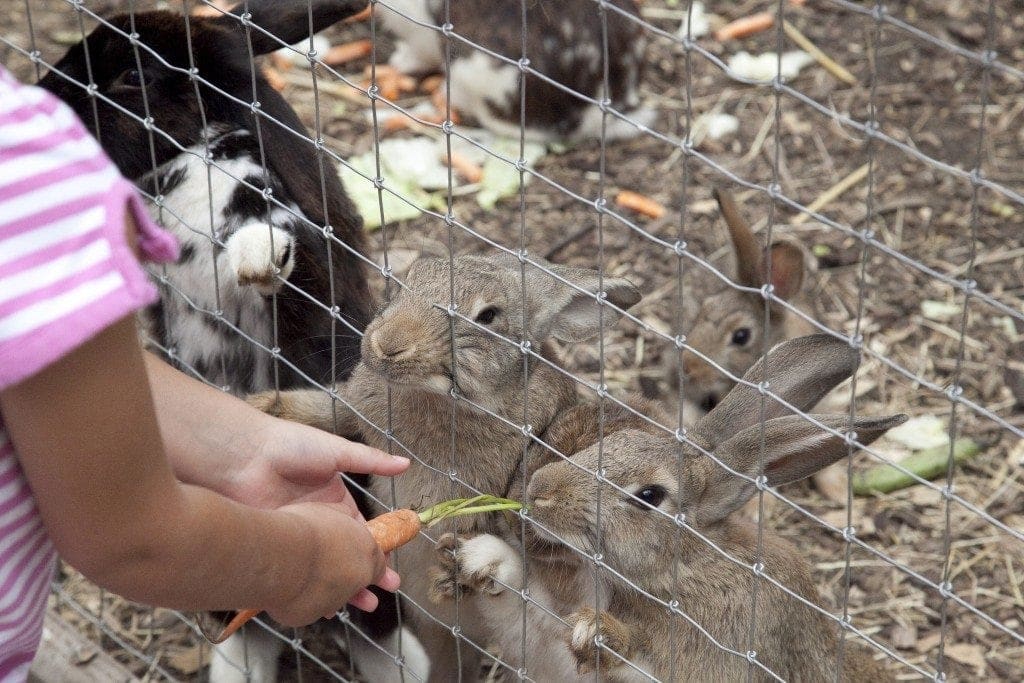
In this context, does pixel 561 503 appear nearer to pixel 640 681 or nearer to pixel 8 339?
pixel 640 681

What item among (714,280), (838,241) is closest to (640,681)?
(714,280)

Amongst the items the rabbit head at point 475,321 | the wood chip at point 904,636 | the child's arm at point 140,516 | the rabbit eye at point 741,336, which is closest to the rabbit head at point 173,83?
the rabbit head at point 475,321

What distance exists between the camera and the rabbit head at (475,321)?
293 centimetres

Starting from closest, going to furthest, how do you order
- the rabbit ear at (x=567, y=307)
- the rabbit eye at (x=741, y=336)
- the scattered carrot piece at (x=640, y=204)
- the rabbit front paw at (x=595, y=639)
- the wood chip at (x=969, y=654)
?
the rabbit front paw at (x=595, y=639) → the rabbit ear at (x=567, y=307) → the wood chip at (x=969, y=654) → the rabbit eye at (x=741, y=336) → the scattered carrot piece at (x=640, y=204)

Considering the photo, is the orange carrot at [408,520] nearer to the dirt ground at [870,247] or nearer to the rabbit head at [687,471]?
the rabbit head at [687,471]

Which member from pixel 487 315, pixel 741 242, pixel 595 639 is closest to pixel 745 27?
pixel 741 242

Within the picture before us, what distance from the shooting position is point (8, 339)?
4.75 feet

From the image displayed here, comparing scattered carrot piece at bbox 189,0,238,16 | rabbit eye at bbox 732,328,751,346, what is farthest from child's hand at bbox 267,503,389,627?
rabbit eye at bbox 732,328,751,346

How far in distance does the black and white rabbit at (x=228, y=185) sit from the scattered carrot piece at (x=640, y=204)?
2.17 m

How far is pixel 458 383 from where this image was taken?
300 centimetres

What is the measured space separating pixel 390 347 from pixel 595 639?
2.51 ft

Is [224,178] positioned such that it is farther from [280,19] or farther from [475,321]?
[475,321]

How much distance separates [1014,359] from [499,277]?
245 cm

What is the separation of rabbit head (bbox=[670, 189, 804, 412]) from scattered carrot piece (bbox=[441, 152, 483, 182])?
4.21 ft
